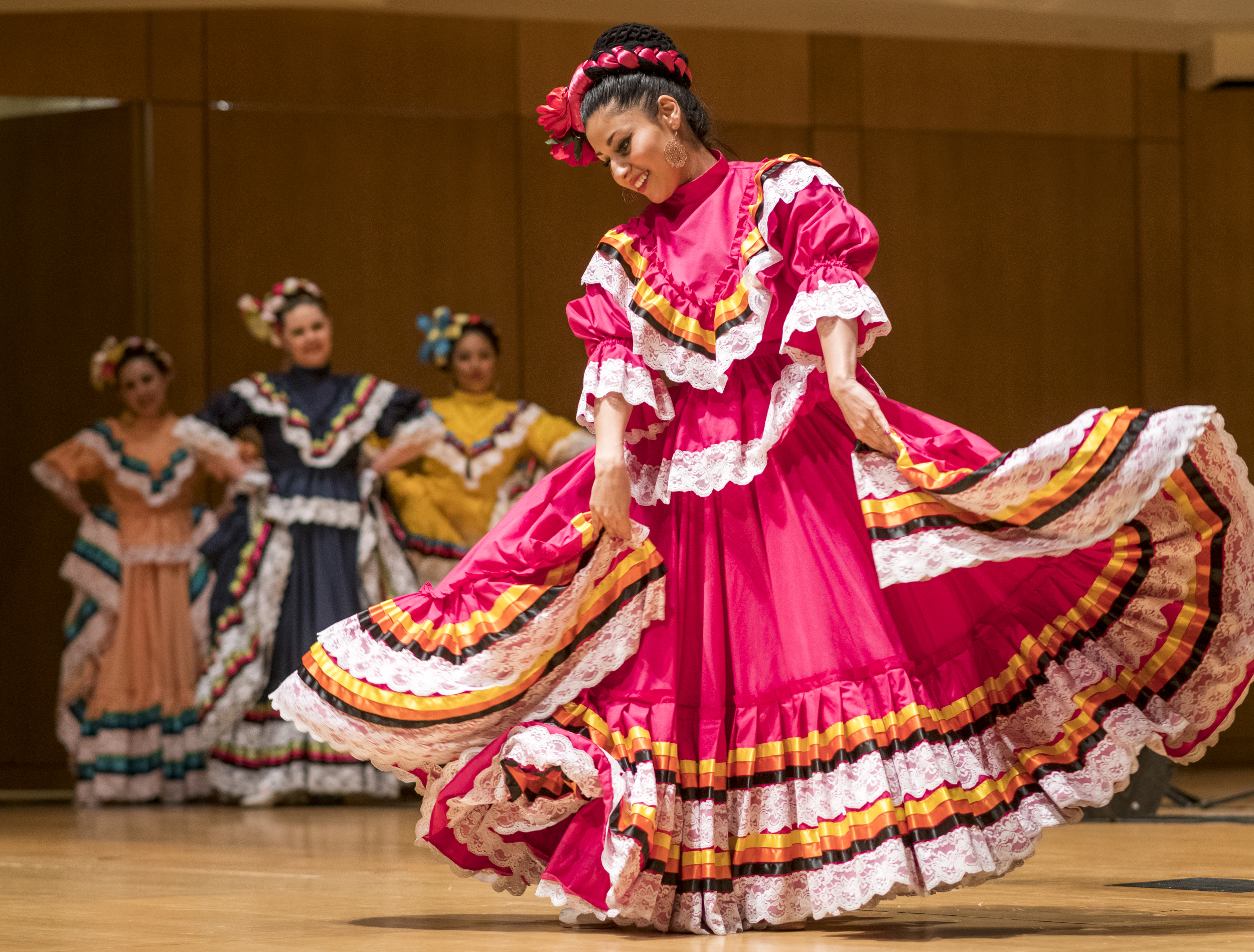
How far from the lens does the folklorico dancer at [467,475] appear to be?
6.20m

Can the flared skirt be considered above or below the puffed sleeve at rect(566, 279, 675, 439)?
below

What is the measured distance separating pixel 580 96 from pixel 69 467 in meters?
4.16

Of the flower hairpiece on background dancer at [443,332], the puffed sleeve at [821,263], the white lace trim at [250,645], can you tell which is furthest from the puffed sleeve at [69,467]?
the puffed sleeve at [821,263]

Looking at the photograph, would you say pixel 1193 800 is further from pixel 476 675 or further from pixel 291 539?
pixel 476 675

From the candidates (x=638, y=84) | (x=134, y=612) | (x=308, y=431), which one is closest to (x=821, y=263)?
(x=638, y=84)

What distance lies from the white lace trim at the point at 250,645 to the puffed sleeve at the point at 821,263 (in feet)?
11.9

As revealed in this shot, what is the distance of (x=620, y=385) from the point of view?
8.68 feet

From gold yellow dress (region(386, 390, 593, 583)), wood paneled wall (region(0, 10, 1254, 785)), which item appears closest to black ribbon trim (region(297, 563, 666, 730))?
gold yellow dress (region(386, 390, 593, 583))

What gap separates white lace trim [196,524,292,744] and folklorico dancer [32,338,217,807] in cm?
40

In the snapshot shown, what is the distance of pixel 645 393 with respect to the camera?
2.65 metres

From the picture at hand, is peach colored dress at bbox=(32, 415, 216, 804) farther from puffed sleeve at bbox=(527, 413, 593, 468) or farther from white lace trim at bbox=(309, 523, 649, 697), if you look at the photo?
white lace trim at bbox=(309, 523, 649, 697)

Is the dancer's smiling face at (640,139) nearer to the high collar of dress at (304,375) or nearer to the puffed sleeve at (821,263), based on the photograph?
the puffed sleeve at (821,263)

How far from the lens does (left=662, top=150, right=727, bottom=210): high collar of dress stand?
2771 millimetres

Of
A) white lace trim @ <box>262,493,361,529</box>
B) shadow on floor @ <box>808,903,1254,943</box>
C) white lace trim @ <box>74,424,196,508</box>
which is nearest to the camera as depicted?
shadow on floor @ <box>808,903,1254,943</box>
